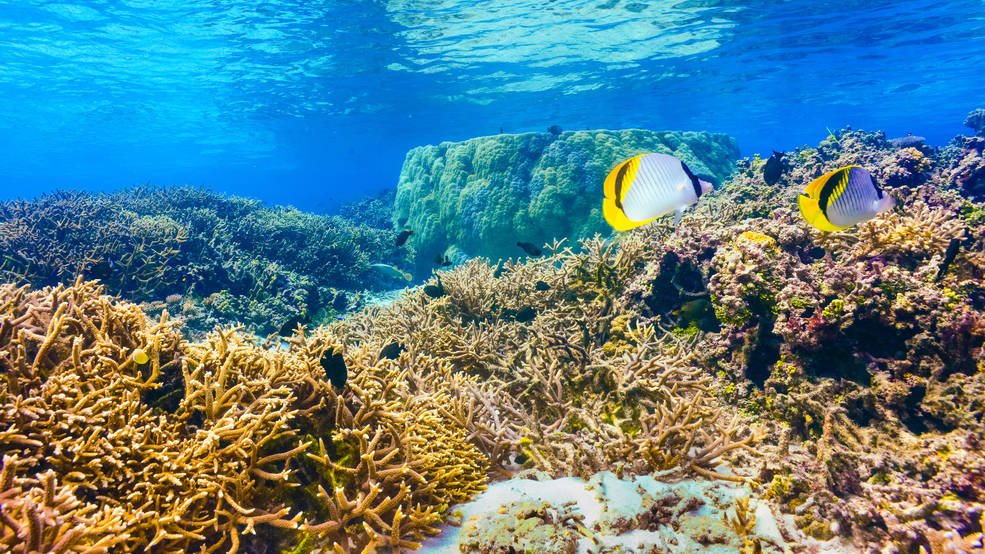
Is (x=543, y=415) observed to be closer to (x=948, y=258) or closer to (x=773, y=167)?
(x=948, y=258)

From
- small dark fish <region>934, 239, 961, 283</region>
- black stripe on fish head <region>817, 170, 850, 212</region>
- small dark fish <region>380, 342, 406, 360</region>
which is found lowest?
small dark fish <region>380, 342, 406, 360</region>

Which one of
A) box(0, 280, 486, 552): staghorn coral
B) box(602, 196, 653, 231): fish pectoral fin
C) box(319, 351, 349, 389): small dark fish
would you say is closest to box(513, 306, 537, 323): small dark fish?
box(0, 280, 486, 552): staghorn coral

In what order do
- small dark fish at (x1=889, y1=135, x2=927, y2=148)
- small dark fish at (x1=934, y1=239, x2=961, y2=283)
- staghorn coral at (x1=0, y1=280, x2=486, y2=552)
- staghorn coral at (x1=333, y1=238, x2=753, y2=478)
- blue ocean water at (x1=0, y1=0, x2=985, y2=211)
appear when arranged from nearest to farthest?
staghorn coral at (x1=0, y1=280, x2=486, y2=552) < staghorn coral at (x1=333, y1=238, x2=753, y2=478) < small dark fish at (x1=934, y1=239, x2=961, y2=283) < small dark fish at (x1=889, y1=135, x2=927, y2=148) < blue ocean water at (x1=0, y1=0, x2=985, y2=211)

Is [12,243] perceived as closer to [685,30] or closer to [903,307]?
[903,307]

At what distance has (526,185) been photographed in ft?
38.2

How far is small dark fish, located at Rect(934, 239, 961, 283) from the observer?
3.10m

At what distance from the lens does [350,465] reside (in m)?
2.53

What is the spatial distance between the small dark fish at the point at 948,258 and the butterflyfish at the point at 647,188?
256cm

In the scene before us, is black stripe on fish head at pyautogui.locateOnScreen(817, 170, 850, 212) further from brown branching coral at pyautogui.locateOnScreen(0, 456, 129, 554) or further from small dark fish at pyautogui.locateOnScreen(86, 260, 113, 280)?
small dark fish at pyautogui.locateOnScreen(86, 260, 113, 280)

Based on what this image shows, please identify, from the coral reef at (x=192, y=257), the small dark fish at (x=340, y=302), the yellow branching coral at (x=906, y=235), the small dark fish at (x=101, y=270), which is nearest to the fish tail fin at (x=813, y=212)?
the yellow branching coral at (x=906, y=235)

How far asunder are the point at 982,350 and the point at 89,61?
3385cm

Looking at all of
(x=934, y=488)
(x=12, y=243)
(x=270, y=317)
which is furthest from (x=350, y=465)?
(x=12, y=243)

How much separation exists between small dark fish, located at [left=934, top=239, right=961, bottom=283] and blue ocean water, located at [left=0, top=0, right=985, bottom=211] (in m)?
11.9

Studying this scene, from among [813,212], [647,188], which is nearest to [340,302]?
[647,188]
